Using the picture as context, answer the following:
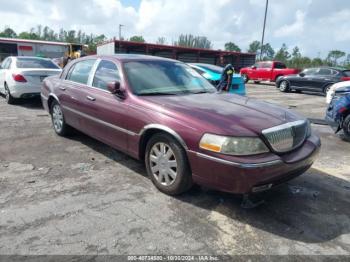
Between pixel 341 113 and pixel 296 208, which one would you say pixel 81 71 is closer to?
pixel 296 208

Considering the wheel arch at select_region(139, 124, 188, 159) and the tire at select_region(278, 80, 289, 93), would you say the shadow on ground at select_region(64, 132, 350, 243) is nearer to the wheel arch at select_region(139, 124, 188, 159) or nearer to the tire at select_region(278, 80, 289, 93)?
the wheel arch at select_region(139, 124, 188, 159)

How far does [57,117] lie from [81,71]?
119 centimetres

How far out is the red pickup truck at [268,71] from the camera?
21.1 m

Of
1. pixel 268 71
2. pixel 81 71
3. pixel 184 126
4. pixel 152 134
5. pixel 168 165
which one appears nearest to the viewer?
pixel 184 126

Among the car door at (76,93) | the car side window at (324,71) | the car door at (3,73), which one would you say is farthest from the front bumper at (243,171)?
the car side window at (324,71)

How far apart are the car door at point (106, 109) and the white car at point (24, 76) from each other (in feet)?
15.3

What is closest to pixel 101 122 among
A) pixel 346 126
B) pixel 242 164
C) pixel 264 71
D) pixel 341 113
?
pixel 242 164

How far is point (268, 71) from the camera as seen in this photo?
22.0 metres

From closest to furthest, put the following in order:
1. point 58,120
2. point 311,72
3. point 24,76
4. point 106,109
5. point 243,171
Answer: point 243,171, point 106,109, point 58,120, point 24,76, point 311,72

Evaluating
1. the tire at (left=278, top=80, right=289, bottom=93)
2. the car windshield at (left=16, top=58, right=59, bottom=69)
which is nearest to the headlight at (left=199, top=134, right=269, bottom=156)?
the car windshield at (left=16, top=58, right=59, bottom=69)

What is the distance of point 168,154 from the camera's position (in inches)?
141

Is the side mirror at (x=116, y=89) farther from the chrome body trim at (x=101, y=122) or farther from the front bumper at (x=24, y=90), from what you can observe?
the front bumper at (x=24, y=90)

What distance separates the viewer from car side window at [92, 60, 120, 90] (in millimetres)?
4461

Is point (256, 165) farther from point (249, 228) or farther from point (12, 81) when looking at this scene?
point (12, 81)
